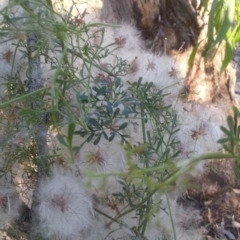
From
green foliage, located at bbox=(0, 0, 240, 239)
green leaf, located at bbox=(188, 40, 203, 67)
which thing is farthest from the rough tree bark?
green foliage, located at bbox=(0, 0, 240, 239)

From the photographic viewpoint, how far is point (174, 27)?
1.58 meters

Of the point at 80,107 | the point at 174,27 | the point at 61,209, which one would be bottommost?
the point at 61,209

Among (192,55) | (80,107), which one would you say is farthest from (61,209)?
(192,55)

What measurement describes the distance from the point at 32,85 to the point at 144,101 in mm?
225

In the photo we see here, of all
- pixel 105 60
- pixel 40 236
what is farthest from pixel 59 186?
pixel 105 60

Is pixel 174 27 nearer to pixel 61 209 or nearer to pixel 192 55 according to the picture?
pixel 192 55

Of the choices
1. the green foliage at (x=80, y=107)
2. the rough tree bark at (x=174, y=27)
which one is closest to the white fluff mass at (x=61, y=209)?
the green foliage at (x=80, y=107)

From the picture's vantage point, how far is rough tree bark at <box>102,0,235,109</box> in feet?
4.99

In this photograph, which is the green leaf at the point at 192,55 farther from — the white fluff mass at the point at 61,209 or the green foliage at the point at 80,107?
the white fluff mass at the point at 61,209

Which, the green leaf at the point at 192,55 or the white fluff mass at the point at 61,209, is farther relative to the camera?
the green leaf at the point at 192,55

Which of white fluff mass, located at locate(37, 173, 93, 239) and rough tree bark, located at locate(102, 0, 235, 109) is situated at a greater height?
rough tree bark, located at locate(102, 0, 235, 109)

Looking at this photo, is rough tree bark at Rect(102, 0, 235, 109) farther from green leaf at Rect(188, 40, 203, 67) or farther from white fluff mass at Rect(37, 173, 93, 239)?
white fluff mass at Rect(37, 173, 93, 239)

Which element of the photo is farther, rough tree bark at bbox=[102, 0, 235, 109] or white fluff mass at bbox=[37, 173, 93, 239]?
rough tree bark at bbox=[102, 0, 235, 109]

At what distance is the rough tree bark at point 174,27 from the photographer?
152 cm
